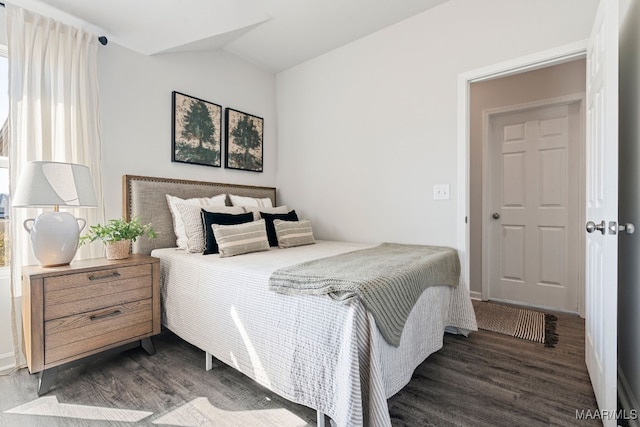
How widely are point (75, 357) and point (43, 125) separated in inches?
57.6

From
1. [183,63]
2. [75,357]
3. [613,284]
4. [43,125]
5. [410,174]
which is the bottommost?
[75,357]

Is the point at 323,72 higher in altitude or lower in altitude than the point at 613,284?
higher

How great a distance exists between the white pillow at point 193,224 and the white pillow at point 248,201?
1.45ft

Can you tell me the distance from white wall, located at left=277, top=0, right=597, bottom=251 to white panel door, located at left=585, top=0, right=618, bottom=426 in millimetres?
689

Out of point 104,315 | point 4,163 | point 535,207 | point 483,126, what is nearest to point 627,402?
point 535,207

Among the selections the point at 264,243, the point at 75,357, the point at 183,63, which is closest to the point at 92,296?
the point at 75,357

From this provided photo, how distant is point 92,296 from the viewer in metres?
1.83

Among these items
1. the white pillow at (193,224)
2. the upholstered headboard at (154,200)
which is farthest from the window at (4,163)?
the white pillow at (193,224)

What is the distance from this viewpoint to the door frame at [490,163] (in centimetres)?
291

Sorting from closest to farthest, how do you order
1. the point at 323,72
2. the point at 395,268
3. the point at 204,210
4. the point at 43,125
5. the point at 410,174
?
the point at 395,268
the point at 43,125
the point at 204,210
the point at 410,174
the point at 323,72

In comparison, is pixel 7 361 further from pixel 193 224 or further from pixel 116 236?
pixel 193 224

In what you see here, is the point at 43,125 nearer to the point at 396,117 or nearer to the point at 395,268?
the point at 395,268

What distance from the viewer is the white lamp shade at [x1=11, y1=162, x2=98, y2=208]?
169 centimetres

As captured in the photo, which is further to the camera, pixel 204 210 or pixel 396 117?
pixel 396 117
